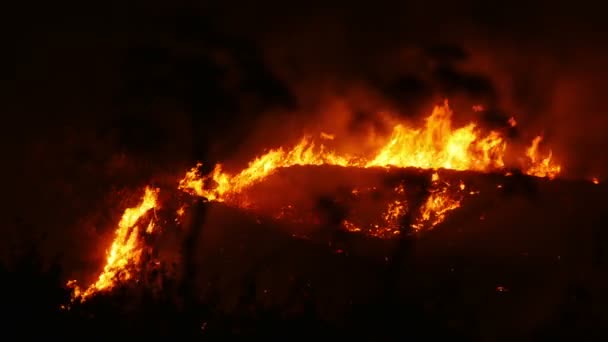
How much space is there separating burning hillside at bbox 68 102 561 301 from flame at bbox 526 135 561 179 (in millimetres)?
20

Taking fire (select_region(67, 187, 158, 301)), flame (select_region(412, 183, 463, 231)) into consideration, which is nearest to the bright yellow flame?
flame (select_region(412, 183, 463, 231))

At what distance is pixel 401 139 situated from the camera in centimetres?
2109

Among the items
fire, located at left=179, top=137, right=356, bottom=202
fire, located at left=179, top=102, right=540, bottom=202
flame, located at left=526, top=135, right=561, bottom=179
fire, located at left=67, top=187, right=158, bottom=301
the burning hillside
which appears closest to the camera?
fire, located at left=67, top=187, right=158, bottom=301

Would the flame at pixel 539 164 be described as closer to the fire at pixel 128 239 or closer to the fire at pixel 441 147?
the fire at pixel 441 147

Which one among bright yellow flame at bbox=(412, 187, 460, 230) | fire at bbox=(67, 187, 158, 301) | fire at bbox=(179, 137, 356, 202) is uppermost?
fire at bbox=(179, 137, 356, 202)

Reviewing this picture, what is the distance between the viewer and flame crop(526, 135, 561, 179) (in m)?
21.7

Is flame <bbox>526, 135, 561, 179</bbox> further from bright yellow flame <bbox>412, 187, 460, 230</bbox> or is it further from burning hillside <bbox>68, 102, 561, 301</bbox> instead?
bright yellow flame <bbox>412, 187, 460, 230</bbox>

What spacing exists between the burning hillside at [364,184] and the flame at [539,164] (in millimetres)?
20

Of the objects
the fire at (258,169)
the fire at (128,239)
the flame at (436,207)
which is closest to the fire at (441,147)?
the fire at (258,169)

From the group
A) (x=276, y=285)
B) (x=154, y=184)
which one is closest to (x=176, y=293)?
(x=276, y=285)

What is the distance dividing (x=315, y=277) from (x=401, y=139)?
663cm

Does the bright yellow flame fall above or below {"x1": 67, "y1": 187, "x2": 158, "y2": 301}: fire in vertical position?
above

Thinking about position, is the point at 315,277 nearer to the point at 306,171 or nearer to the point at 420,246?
the point at 420,246

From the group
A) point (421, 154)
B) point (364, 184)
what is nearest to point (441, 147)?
point (421, 154)
